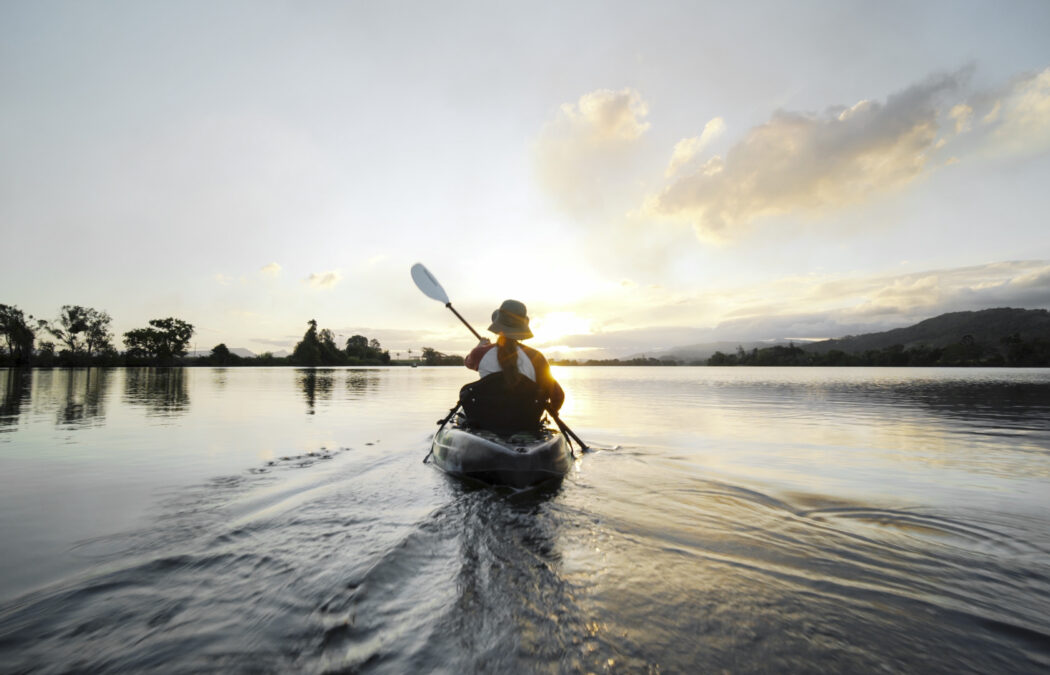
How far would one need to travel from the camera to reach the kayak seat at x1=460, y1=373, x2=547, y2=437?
744cm

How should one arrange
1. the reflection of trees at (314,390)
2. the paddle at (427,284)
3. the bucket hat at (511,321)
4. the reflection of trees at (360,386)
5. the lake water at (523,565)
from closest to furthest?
the lake water at (523,565), the bucket hat at (511,321), the paddle at (427,284), the reflection of trees at (314,390), the reflection of trees at (360,386)

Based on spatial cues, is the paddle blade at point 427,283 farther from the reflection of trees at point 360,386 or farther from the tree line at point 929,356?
the tree line at point 929,356

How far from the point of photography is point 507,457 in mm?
6539

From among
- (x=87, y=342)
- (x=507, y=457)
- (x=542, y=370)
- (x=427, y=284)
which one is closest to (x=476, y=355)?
(x=542, y=370)

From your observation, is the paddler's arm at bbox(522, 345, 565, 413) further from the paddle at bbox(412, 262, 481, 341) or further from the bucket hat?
the paddle at bbox(412, 262, 481, 341)

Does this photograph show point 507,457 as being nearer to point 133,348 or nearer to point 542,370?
point 542,370

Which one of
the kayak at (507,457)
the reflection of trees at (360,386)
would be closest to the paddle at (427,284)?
the kayak at (507,457)

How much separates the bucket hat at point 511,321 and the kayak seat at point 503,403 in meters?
0.82

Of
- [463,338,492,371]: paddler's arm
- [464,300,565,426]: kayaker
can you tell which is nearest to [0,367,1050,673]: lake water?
[464,300,565,426]: kayaker

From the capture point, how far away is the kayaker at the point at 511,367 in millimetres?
7352

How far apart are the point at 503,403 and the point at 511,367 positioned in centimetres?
71

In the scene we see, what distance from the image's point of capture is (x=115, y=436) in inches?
473

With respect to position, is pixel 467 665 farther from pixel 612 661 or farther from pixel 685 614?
pixel 685 614

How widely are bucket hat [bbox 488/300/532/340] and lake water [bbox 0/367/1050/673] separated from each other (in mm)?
2717
